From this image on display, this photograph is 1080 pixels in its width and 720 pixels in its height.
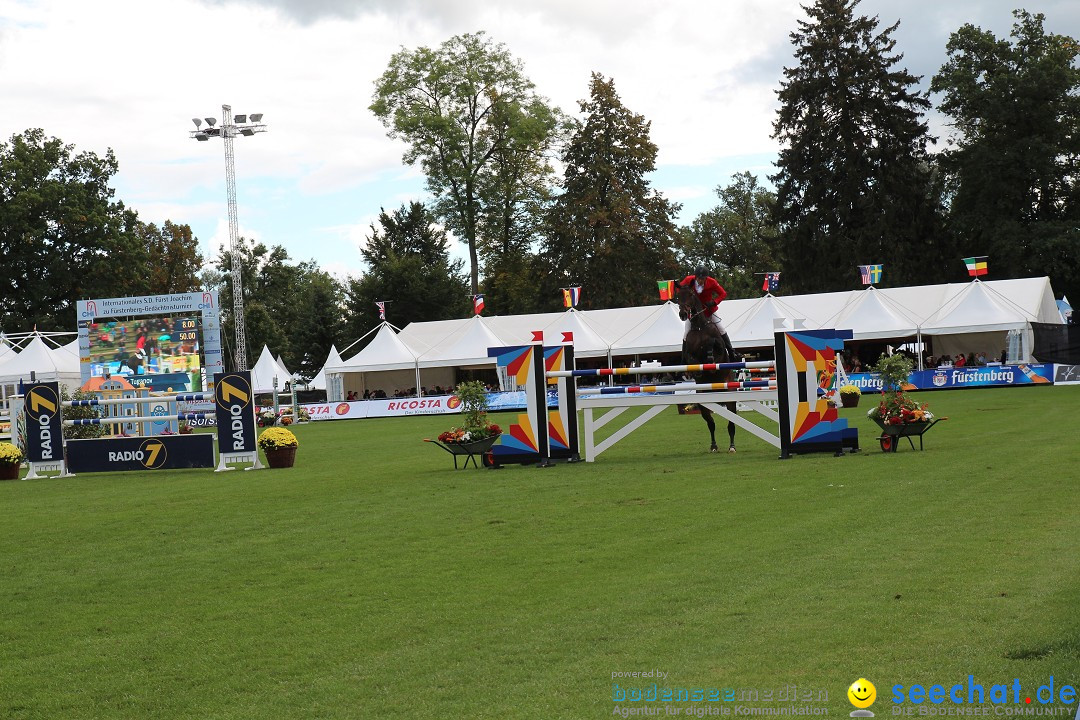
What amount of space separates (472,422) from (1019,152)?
152ft

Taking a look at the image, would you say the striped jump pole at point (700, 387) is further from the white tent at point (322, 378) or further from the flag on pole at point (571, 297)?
the white tent at point (322, 378)

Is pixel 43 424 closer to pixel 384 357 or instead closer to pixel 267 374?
pixel 384 357

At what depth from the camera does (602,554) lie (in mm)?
8039

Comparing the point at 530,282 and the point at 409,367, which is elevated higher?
the point at 530,282

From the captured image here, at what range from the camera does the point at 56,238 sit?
214 ft

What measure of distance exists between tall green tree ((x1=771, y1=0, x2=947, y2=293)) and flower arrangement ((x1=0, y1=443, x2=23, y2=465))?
149ft

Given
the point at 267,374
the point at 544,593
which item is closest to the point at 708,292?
the point at 544,593

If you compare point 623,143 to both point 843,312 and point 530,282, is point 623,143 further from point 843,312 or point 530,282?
point 843,312

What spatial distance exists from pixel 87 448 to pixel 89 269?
5009cm

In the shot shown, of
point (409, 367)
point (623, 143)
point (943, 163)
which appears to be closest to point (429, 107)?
point (623, 143)

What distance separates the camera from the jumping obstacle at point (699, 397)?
1516cm

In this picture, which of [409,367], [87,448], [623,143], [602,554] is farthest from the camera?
[623,143]

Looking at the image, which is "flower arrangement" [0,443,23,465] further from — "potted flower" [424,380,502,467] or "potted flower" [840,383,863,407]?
"potted flower" [840,383,863,407]

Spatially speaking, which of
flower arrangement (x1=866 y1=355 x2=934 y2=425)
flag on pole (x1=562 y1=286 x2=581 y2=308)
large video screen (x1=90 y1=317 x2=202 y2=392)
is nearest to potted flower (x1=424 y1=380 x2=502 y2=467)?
flower arrangement (x1=866 y1=355 x2=934 y2=425)
